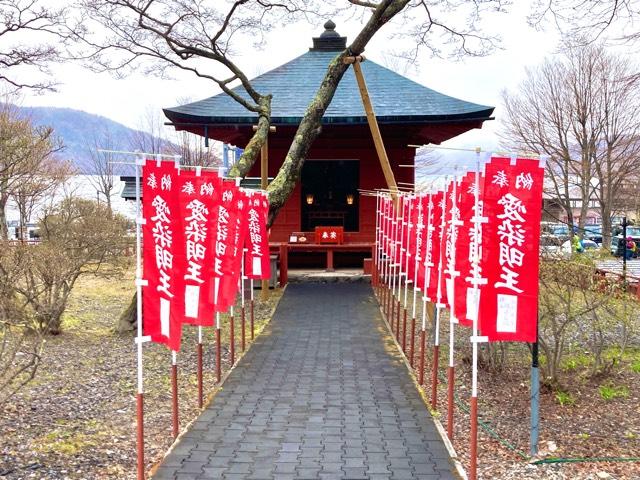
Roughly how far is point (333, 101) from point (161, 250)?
13455mm

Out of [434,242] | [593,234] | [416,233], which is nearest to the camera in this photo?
[434,242]

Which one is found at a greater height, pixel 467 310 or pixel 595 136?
pixel 595 136

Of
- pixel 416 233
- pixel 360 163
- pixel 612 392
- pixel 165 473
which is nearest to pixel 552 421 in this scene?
pixel 612 392

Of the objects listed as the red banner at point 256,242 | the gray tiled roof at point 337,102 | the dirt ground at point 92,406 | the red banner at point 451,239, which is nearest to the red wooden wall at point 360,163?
the gray tiled roof at point 337,102

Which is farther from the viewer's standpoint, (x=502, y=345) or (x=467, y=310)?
(x=502, y=345)

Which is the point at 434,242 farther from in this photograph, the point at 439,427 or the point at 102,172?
the point at 102,172

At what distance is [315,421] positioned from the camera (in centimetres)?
606

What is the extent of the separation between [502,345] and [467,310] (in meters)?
2.74

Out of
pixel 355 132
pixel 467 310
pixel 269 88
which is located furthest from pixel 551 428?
pixel 269 88

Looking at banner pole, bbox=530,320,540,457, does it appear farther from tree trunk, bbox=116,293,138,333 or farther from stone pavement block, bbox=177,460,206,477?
tree trunk, bbox=116,293,138,333

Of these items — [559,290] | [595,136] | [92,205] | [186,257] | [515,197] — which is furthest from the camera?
[595,136]

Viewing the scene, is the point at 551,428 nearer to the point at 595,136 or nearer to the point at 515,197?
the point at 515,197

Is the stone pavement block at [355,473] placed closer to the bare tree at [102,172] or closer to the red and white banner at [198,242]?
the red and white banner at [198,242]

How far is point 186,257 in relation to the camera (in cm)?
564
